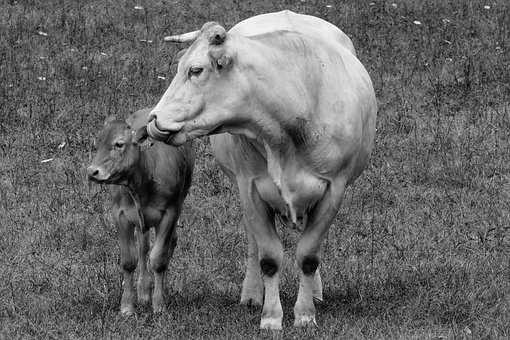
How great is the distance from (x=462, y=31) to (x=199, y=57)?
31.1 feet

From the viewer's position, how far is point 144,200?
27.6ft

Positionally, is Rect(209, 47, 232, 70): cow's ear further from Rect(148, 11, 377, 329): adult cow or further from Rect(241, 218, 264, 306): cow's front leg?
Rect(241, 218, 264, 306): cow's front leg

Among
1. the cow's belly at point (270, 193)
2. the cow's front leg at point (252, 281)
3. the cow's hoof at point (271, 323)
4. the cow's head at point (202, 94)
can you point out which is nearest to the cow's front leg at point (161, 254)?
the cow's front leg at point (252, 281)

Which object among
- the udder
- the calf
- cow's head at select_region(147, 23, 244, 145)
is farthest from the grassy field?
cow's head at select_region(147, 23, 244, 145)

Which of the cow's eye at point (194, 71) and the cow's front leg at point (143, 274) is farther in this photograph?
the cow's front leg at point (143, 274)

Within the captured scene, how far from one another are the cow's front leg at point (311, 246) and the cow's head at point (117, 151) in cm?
126

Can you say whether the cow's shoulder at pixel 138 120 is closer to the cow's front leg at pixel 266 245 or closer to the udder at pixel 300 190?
the cow's front leg at pixel 266 245

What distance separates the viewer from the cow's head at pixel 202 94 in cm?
703

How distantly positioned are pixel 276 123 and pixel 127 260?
1682mm

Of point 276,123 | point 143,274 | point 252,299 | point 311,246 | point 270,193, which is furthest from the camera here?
point 252,299

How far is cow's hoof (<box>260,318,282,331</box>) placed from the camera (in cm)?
800

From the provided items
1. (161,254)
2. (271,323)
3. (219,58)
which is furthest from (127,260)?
(219,58)

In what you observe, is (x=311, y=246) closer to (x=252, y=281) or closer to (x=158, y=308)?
(x=252, y=281)

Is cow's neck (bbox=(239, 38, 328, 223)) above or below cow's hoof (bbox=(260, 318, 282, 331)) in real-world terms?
above
